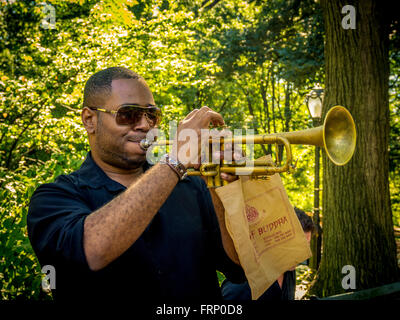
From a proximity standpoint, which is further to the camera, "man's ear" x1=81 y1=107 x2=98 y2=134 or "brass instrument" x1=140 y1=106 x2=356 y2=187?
"man's ear" x1=81 y1=107 x2=98 y2=134

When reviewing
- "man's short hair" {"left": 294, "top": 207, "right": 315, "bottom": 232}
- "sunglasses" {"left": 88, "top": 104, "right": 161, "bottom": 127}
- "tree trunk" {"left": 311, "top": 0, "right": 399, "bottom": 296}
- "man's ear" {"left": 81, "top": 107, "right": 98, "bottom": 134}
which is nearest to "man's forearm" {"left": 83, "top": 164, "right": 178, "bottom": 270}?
"sunglasses" {"left": 88, "top": 104, "right": 161, "bottom": 127}

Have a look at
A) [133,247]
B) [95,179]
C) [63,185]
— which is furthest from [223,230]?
[63,185]

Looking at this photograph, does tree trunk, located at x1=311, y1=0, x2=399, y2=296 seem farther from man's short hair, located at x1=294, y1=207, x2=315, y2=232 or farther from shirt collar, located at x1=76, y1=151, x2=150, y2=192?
shirt collar, located at x1=76, y1=151, x2=150, y2=192

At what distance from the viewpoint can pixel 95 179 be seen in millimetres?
1703

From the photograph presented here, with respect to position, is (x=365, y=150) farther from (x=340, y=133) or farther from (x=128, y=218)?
(x=128, y=218)

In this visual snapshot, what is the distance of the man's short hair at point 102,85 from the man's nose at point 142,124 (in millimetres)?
214

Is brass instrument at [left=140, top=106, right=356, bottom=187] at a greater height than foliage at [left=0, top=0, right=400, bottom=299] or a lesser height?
lesser

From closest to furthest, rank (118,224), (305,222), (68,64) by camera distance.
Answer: (118,224)
(305,222)
(68,64)

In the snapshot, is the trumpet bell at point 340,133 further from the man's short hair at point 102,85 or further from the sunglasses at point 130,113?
the man's short hair at point 102,85

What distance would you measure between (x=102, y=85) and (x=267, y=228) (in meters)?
1.20

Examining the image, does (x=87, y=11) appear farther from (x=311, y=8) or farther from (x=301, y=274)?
(x=301, y=274)

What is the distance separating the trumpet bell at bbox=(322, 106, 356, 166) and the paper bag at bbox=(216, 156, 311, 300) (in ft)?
1.13

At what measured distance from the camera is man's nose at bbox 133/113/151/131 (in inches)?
70.8

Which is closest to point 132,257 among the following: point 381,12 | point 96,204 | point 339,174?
point 96,204
